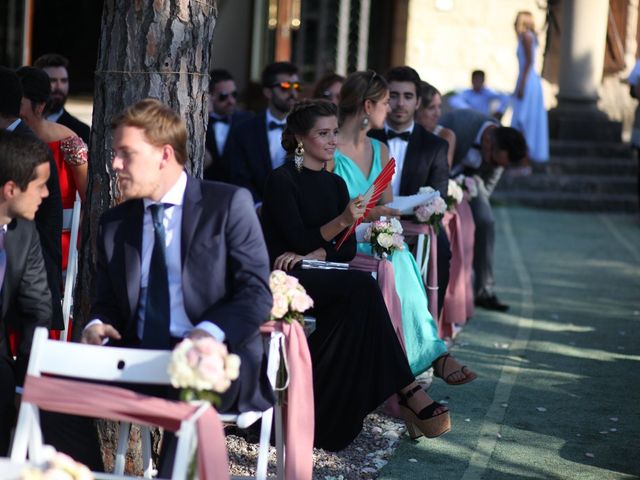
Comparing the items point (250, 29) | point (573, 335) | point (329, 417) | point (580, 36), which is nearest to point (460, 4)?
point (580, 36)

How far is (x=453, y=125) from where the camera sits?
29.9 feet

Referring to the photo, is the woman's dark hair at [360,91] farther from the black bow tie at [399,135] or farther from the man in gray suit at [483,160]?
the man in gray suit at [483,160]

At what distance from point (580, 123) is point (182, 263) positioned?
14.7 m

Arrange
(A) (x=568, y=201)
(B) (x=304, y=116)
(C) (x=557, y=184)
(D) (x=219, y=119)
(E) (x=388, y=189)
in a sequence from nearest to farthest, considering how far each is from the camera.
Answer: (B) (x=304, y=116) < (E) (x=388, y=189) < (D) (x=219, y=119) < (A) (x=568, y=201) < (C) (x=557, y=184)

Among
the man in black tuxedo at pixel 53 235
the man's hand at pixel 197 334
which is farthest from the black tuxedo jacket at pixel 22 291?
the man's hand at pixel 197 334

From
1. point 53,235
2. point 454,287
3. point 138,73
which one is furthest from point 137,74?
point 454,287

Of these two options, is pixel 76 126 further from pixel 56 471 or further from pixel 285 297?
pixel 56 471

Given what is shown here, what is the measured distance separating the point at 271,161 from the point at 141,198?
4.27m

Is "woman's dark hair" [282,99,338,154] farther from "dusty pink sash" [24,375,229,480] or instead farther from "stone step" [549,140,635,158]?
"stone step" [549,140,635,158]

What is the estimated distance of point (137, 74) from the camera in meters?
4.74

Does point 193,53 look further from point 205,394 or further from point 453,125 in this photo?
point 453,125

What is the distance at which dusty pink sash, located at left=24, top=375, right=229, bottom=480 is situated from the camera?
10.9ft

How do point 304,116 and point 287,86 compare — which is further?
point 287,86

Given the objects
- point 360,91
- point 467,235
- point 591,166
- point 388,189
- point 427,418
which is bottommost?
point 427,418
